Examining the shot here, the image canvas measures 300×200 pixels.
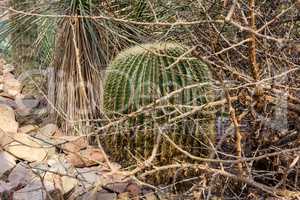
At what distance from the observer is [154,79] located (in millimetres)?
3418

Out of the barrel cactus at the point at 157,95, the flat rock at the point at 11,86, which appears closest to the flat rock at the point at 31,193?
the barrel cactus at the point at 157,95

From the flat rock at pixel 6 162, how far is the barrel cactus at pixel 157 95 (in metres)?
0.67

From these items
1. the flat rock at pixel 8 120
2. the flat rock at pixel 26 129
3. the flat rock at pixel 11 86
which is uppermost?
the flat rock at pixel 11 86

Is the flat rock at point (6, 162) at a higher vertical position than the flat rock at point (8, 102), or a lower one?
lower

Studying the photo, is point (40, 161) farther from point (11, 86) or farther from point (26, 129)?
point (11, 86)

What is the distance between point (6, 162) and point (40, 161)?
208mm

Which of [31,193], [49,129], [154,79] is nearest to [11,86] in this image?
[49,129]

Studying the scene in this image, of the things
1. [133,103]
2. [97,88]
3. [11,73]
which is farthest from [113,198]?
[11,73]

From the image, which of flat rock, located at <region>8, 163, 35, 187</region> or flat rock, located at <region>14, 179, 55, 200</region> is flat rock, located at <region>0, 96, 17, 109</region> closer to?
flat rock, located at <region>8, 163, 35, 187</region>

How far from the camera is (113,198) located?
134 inches

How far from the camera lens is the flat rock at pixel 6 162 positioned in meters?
3.72

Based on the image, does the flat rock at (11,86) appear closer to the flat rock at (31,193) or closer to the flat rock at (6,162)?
the flat rock at (6,162)

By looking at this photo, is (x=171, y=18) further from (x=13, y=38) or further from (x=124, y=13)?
(x=13, y=38)

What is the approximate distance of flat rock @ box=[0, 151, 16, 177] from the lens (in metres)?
3.72
